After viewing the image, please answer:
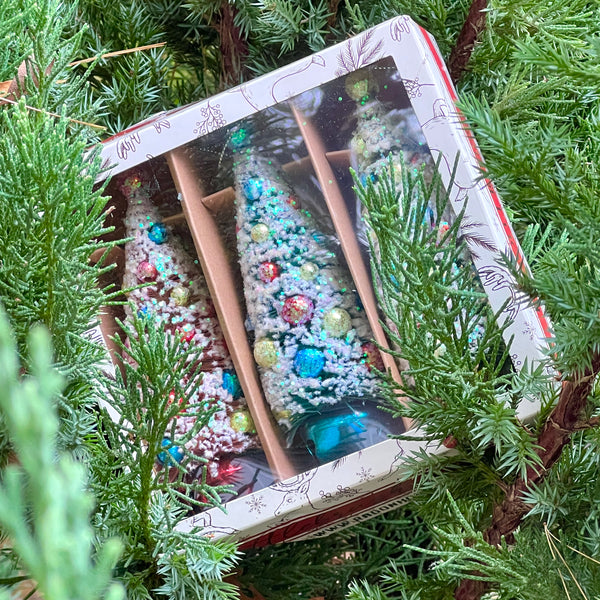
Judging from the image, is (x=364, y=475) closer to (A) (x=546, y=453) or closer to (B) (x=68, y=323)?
(A) (x=546, y=453)

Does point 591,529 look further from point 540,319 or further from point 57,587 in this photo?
point 57,587

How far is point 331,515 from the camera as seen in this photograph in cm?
63

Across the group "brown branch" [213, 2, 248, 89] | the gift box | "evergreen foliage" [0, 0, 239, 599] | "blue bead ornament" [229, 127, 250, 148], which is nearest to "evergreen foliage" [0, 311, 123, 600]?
"evergreen foliage" [0, 0, 239, 599]

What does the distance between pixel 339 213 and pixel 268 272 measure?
9cm

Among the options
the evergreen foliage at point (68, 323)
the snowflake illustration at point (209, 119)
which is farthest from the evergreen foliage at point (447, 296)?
the snowflake illustration at point (209, 119)

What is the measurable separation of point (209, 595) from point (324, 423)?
0.18m

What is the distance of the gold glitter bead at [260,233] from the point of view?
65 centimetres

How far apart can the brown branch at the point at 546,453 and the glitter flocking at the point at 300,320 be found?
0.14 meters

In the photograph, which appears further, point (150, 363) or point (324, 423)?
point (324, 423)

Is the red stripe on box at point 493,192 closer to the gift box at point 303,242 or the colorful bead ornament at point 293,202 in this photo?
the gift box at point 303,242

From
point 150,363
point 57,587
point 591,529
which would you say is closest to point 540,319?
point 591,529

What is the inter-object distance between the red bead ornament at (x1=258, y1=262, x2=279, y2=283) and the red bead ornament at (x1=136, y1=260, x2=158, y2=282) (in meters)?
0.11

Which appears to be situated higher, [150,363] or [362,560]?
[150,363]

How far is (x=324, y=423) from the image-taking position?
0.60m
